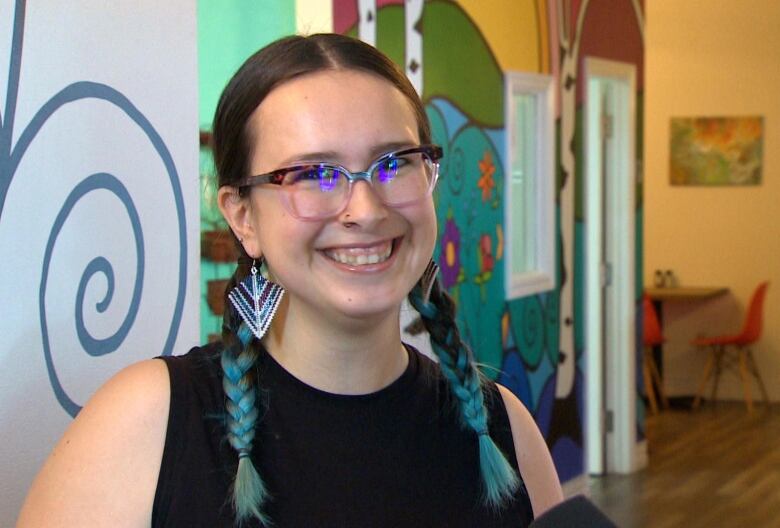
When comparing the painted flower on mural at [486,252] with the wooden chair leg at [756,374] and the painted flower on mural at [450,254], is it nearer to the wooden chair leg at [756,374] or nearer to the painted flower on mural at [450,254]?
the painted flower on mural at [450,254]

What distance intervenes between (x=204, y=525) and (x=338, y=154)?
0.47 meters

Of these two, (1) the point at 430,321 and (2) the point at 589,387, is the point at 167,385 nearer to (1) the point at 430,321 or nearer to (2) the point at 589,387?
(1) the point at 430,321

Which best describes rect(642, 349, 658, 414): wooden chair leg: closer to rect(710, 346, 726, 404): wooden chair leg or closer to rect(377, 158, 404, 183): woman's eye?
rect(710, 346, 726, 404): wooden chair leg

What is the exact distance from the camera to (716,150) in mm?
10188

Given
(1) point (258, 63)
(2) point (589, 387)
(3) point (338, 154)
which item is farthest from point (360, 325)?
(2) point (589, 387)

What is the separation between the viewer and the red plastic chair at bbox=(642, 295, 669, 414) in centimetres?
958

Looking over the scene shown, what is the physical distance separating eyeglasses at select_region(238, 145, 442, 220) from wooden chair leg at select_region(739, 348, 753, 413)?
8.83m

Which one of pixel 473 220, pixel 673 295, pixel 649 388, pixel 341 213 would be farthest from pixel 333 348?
pixel 649 388

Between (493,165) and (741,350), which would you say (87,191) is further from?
(741,350)

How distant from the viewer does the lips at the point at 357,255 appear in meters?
1.44

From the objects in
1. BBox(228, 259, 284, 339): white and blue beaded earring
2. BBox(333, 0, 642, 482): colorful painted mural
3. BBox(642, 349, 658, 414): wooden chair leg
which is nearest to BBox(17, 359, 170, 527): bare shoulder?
BBox(228, 259, 284, 339): white and blue beaded earring

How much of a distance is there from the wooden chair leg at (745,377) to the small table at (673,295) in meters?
0.54

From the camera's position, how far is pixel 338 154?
4.68 feet

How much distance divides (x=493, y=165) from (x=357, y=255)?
14.4ft
